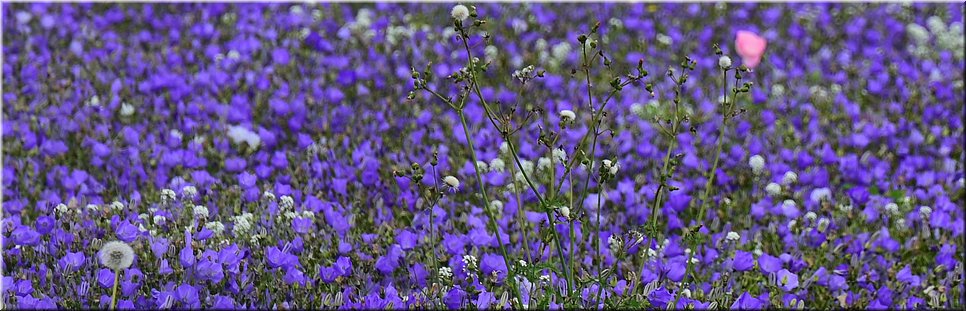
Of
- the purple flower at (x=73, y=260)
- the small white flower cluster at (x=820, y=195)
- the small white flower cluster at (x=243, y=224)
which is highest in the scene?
the small white flower cluster at (x=820, y=195)

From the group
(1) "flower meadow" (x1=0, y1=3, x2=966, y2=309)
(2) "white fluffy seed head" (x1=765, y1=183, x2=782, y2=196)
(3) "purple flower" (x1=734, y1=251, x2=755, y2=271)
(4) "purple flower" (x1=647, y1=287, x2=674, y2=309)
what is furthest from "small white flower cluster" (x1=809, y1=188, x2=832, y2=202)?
(4) "purple flower" (x1=647, y1=287, x2=674, y2=309)

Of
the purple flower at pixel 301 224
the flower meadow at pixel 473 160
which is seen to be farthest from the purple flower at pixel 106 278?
the purple flower at pixel 301 224

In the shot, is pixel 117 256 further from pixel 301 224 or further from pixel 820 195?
pixel 820 195

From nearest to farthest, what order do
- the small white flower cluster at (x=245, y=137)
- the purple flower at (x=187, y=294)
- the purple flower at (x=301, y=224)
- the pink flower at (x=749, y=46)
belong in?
the purple flower at (x=187, y=294)
the purple flower at (x=301, y=224)
the small white flower cluster at (x=245, y=137)
the pink flower at (x=749, y=46)

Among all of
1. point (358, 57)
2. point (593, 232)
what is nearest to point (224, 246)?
point (593, 232)

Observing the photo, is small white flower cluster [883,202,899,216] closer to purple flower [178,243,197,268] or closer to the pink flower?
the pink flower

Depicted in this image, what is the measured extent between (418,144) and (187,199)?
1154 millimetres

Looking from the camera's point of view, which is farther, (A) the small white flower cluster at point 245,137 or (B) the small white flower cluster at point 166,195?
(A) the small white flower cluster at point 245,137

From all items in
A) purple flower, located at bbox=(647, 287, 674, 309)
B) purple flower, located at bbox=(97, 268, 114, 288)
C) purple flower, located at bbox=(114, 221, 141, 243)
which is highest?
purple flower, located at bbox=(114, 221, 141, 243)

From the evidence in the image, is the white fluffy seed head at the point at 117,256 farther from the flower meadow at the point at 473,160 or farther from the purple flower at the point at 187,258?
the purple flower at the point at 187,258

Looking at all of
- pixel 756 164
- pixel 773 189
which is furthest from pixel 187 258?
pixel 756 164

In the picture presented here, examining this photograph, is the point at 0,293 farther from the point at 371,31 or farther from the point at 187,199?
the point at 371,31

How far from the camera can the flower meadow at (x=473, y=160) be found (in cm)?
354

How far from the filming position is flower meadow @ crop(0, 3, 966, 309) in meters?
3.54
